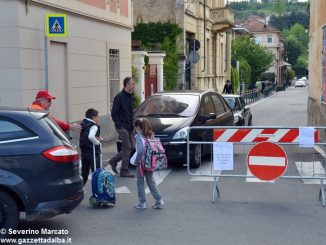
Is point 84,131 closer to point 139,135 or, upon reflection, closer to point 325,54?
point 139,135

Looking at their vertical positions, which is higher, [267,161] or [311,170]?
[267,161]

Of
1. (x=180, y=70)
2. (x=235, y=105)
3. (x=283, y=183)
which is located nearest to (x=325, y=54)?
(x=235, y=105)

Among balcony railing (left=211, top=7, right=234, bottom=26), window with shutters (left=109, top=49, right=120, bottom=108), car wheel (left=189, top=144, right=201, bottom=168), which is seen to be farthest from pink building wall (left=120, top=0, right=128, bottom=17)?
balcony railing (left=211, top=7, right=234, bottom=26)

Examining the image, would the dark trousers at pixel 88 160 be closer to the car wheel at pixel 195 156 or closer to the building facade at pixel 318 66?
the car wheel at pixel 195 156

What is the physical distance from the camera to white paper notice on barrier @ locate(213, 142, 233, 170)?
377 inches

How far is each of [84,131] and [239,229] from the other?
10.5 feet

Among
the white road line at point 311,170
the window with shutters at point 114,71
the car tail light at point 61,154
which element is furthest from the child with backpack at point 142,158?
the window with shutters at point 114,71

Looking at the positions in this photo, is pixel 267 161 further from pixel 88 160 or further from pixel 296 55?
pixel 296 55

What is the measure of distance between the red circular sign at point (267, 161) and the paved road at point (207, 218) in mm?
417

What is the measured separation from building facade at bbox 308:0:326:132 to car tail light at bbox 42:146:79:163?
1043 cm

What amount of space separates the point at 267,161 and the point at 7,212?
427 centimetres

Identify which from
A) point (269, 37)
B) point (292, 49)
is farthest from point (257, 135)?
point (292, 49)

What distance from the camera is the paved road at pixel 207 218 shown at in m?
7.13

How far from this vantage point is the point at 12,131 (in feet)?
22.4
